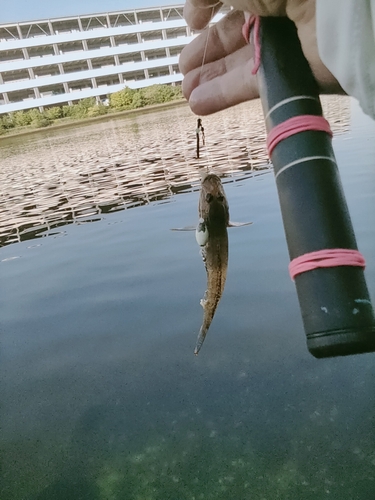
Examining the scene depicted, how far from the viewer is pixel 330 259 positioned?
1975 millimetres

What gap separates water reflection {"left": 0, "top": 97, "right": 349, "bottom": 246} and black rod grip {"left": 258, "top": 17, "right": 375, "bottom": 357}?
40.4ft

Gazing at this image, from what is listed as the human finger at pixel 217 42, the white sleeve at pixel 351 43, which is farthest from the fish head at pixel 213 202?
the white sleeve at pixel 351 43

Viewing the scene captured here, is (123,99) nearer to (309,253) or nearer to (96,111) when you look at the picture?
(96,111)

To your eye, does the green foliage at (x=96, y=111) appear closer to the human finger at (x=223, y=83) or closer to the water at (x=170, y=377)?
the water at (x=170, y=377)

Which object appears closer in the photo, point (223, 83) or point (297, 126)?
point (297, 126)

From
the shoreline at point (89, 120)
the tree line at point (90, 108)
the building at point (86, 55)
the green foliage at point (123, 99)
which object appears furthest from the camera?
the building at point (86, 55)

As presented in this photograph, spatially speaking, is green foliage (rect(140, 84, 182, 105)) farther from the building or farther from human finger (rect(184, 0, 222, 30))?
human finger (rect(184, 0, 222, 30))

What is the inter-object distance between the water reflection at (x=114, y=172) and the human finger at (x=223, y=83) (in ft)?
36.1

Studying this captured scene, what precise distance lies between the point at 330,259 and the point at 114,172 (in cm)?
2059

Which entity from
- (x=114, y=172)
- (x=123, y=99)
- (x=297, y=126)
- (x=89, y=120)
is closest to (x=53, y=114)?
(x=89, y=120)

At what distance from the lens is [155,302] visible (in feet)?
26.8

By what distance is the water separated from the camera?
441 cm

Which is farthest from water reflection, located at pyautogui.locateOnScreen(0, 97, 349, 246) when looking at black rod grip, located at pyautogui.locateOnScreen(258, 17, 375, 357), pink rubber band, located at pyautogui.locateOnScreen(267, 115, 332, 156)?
pink rubber band, located at pyautogui.locateOnScreen(267, 115, 332, 156)

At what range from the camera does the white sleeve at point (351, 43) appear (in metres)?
1.67
